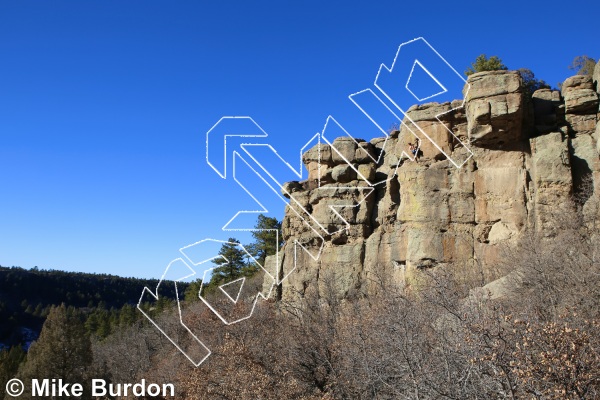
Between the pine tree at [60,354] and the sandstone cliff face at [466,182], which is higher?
the sandstone cliff face at [466,182]

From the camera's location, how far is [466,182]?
93.5 feet

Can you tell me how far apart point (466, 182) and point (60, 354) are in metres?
28.2

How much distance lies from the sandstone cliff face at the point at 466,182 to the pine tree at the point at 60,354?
15.7 m

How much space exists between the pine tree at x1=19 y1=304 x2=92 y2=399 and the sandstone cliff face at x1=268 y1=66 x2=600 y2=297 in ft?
51.5

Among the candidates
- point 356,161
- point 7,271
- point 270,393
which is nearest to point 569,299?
point 270,393

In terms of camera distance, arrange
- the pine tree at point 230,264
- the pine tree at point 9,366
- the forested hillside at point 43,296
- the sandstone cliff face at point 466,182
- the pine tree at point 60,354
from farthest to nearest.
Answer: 1. the forested hillside at point 43,296
2. the pine tree at point 230,264
3. the pine tree at point 9,366
4. the pine tree at point 60,354
5. the sandstone cliff face at point 466,182

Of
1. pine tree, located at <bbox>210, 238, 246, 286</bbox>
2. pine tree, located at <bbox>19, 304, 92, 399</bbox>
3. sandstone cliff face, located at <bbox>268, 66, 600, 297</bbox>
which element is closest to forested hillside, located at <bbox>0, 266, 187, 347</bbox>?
pine tree, located at <bbox>210, 238, 246, 286</bbox>

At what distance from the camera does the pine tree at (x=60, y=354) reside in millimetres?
32156

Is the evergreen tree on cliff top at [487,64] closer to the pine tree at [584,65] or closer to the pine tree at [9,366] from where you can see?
the pine tree at [584,65]

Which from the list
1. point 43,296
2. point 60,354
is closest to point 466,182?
point 60,354

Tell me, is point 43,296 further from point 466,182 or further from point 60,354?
point 466,182

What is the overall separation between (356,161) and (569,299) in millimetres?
21223

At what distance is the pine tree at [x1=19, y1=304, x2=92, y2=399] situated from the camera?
32156 millimetres

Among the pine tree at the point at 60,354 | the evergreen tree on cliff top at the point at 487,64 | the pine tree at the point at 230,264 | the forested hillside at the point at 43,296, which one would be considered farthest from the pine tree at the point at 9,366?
the forested hillside at the point at 43,296
